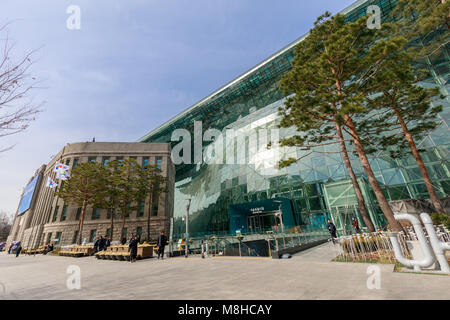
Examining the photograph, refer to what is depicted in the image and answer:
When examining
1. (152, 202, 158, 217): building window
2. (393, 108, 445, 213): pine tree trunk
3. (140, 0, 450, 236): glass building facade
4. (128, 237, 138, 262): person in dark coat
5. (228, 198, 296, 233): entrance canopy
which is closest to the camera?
(393, 108, 445, 213): pine tree trunk

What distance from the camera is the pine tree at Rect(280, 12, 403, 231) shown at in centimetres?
960

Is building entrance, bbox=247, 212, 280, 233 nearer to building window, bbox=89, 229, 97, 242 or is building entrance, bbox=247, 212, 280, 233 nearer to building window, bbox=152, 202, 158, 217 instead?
building window, bbox=152, 202, 158, 217

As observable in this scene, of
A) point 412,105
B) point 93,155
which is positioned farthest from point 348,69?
point 93,155

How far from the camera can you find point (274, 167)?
55.6ft

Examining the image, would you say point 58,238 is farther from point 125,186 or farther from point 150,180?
point 150,180

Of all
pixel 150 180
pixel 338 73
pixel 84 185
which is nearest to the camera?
pixel 338 73

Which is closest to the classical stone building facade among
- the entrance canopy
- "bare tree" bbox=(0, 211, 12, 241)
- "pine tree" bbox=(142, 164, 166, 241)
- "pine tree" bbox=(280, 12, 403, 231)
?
"pine tree" bbox=(142, 164, 166, 241)

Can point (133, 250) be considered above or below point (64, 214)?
below

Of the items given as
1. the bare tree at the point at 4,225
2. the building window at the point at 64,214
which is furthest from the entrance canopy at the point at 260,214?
the bare tree at the point at 4,225

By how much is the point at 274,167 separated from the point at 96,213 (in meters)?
36.0

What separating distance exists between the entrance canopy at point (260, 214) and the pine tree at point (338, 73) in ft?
40.5

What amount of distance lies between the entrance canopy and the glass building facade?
32.1 inches

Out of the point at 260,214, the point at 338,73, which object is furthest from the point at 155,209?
the point at 338,73

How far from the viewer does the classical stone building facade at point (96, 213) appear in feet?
113
